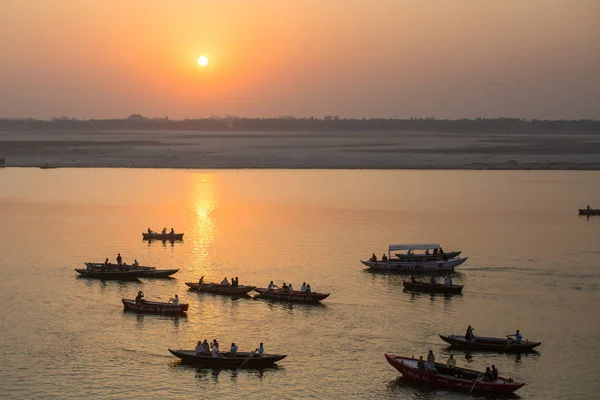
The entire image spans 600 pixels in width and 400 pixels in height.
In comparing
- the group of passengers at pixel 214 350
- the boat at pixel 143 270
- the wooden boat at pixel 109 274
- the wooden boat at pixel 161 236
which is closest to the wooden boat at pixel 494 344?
the group of passengers at pixel 214 350

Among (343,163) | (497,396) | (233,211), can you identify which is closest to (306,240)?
(233,211)

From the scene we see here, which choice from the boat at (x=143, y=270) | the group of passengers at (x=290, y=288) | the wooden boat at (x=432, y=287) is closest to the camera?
the group of passengers at (x=290, y=288)

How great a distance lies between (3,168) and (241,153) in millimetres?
48954

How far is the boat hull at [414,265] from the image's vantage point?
61938 mm

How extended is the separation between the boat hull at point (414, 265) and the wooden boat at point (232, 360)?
22466 millimetres

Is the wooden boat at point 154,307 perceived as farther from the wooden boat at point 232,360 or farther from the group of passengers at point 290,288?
the wooden boat at point 232,360

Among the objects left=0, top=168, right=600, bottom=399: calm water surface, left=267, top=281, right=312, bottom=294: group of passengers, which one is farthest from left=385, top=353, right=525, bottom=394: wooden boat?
left=267, top=281, right=312, bottom=294: group of passengers

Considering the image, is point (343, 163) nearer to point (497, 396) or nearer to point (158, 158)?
point (158, 158)

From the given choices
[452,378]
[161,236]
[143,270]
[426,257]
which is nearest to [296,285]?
[143,270]

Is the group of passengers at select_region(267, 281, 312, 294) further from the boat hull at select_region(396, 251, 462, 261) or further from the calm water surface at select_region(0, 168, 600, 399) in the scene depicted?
the boat hull at select_region(396, 251, 462, 261)

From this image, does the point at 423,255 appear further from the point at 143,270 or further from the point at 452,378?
the point at 452,378

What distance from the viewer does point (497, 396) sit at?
37.3 metres

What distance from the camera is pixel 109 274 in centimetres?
5906

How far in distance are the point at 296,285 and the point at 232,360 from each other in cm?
1640
